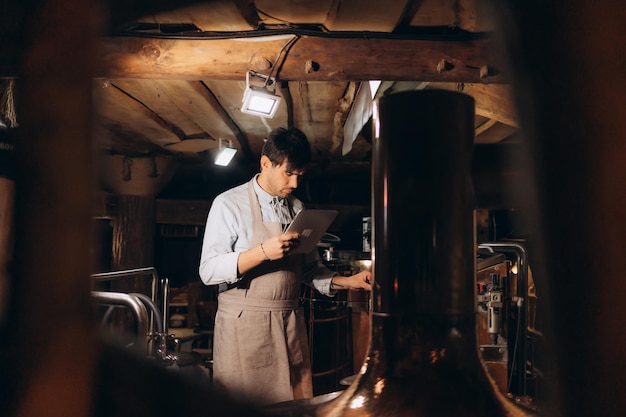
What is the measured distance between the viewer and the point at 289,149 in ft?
11.2

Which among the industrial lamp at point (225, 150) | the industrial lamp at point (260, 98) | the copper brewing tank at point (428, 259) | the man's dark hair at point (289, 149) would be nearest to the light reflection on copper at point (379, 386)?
the copper brewing tank at point (428, 259)

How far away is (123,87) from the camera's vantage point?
5.23 meters

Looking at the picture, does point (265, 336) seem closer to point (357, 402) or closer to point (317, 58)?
point (357, 402)

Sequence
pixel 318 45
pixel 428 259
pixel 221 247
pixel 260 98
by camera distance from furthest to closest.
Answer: pixel 260 98
pixel 318 45
pixel 221 247
pixel 428 259

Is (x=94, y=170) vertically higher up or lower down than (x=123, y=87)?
lower down

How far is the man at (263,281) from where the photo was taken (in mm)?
3156

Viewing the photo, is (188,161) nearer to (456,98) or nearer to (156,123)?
(156,123)

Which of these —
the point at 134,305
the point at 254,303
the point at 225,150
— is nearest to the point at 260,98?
the point at 254,303

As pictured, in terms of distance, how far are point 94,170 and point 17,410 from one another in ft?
1.03

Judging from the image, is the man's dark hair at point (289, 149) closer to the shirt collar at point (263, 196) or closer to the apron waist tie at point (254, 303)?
the shirt collar at point (263, 196)

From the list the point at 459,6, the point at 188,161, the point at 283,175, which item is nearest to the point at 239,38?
the point at 283,175

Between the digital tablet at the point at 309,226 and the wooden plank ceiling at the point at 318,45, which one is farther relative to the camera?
the wooden plank ceiling at the point at 318,45

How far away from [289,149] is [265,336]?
129 cm

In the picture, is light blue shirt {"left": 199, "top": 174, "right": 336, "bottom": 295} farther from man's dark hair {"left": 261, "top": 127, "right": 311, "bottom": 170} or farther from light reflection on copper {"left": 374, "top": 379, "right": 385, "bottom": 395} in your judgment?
light reflection on copper {"left": 374, "top": 379, "right": 385, "bottom": 395}
